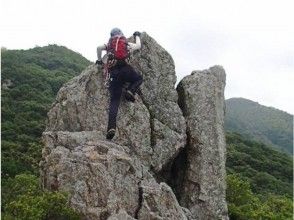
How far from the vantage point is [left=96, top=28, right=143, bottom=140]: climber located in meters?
17.8

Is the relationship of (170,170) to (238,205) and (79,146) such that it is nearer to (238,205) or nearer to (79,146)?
(79,146)

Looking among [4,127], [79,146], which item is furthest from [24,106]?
[79,146]

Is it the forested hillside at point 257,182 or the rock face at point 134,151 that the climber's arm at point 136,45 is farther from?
the forested hillside at point 257,182

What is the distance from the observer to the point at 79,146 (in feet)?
56.0

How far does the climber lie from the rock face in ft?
1.66

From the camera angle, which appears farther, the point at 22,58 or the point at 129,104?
the point at 22,58

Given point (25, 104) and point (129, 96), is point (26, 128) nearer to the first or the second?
point (25, 104)

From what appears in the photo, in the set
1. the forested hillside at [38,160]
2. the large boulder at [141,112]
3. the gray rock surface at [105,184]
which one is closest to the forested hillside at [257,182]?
the forested hillside at [38,160]

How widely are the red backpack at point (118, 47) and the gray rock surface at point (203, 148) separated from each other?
329cm

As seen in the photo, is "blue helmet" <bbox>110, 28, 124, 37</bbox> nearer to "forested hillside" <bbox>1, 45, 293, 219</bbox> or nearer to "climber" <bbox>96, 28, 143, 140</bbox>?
"climber" <bbox>96, 28, 143, 140</bbox>

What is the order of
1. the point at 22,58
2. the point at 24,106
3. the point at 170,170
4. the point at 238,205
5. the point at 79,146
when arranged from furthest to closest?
the point at 22,58 → the point at 24,106 → the point at 238,205 → the point at 170,170 → the point at 79,146

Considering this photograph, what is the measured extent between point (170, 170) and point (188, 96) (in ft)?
9.14

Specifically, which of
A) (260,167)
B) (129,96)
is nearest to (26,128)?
(260,167)

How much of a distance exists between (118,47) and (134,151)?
3454 millimetres
